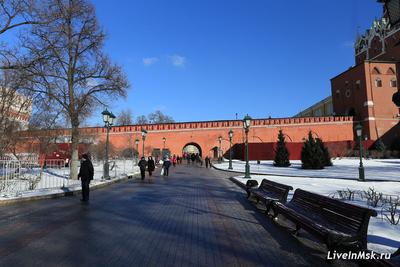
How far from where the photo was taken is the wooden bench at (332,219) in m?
4.71

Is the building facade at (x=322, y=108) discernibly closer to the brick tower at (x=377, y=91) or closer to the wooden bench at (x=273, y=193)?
the brick tower at (x=377, y=91)

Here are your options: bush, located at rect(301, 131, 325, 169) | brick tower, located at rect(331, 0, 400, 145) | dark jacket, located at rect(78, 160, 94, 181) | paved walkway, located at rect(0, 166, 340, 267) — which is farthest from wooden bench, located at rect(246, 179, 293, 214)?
brick tower, located at rect(331, 0, 400, 145)

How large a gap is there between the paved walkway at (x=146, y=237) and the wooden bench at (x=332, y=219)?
15.5 inches

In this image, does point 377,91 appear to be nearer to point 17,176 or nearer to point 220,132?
point 220,132

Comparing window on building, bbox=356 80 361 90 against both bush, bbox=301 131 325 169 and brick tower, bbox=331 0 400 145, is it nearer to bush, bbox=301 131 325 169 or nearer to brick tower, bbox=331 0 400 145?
brick tower, bbox=331 0 400 145

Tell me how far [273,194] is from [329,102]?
255ft

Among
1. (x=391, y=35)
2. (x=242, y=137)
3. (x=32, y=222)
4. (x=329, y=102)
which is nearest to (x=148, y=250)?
(x=32, y=222)

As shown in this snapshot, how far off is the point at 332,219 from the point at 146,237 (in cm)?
324

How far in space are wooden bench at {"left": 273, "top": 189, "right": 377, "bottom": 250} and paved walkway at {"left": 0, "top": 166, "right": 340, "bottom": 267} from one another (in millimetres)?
393

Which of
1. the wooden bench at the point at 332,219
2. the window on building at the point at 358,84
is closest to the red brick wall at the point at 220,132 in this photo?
the window on building at the point at 358,84

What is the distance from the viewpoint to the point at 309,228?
18.2 feet

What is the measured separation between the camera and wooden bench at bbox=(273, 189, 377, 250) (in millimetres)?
4715

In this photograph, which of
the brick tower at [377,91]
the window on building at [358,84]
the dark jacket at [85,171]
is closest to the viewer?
the dark jacket at [85,171]

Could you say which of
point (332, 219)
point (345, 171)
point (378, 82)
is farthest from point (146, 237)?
point (378, 82)
